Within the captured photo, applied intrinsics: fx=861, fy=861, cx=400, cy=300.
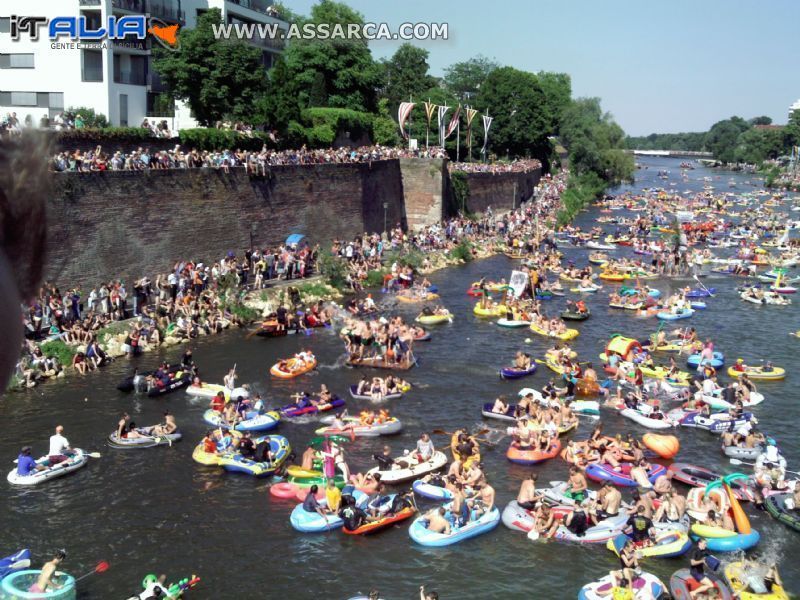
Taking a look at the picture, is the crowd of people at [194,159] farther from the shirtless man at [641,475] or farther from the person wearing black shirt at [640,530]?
the person wearing black shirt at [640,530]

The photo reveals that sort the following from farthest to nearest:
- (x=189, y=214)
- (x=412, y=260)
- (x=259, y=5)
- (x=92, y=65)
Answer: (x=259, y=5)
(x=412, y=260)
(x=92, y=65)
(x=189, y=214)

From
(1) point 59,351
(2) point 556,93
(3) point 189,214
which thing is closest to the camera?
(1) point 59,351

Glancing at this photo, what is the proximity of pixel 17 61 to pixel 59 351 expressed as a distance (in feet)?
65.1

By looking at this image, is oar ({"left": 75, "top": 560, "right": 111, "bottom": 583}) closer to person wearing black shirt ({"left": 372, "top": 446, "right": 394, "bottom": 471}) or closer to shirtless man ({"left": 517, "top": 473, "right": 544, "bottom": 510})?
person wearing black shirt ({"left": 372, "top": 446, "right": 394, "bottom": 471})

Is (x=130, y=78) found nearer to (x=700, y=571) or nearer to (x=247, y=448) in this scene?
(x=247, y=448)

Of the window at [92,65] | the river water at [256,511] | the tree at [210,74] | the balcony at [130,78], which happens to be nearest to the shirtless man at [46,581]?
the river water at [256,511]

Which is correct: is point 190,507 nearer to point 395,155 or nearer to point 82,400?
point 82,400

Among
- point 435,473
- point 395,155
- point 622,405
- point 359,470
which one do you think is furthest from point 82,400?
point 395,155

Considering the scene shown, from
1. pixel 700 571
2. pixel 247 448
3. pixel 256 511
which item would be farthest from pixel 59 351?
pixel 700 571

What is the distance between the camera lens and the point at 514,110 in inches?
3383

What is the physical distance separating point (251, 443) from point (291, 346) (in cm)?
1027

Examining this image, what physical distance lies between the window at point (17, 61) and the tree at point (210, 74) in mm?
6009

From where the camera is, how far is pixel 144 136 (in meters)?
35.2

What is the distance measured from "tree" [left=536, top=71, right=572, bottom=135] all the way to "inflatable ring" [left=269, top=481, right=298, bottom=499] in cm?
7491
